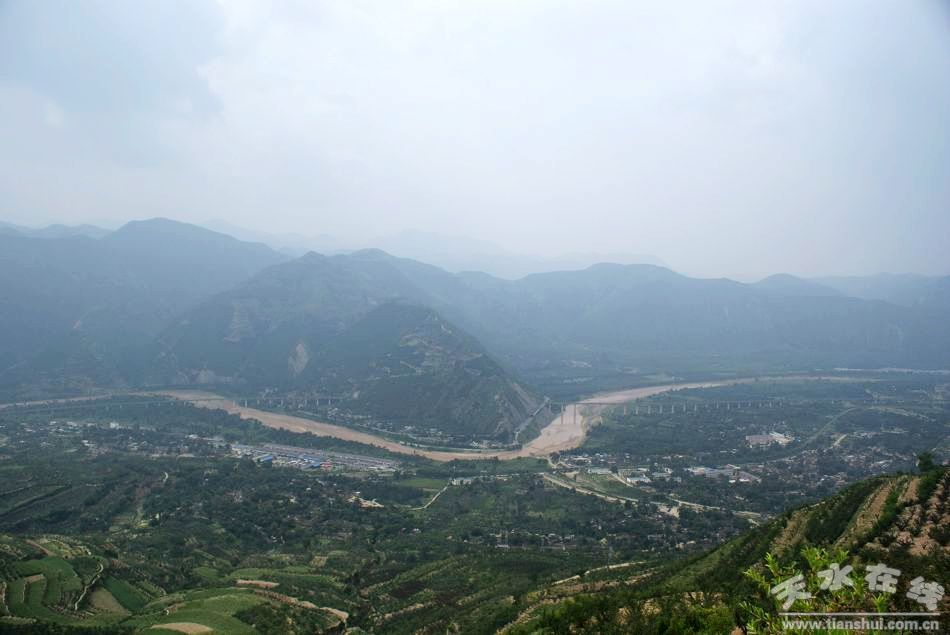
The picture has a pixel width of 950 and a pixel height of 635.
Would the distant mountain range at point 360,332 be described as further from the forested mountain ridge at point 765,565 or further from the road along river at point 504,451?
the forested mountain ridge at point 765,565

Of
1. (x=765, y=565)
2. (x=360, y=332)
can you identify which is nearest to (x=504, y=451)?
(x=360, y=332)

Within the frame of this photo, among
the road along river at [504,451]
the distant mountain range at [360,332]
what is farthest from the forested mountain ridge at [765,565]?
the distant mountain range at [360,332]

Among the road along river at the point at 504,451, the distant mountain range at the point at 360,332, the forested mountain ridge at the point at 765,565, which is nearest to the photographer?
the forested mountain ridge at the point at 765,565

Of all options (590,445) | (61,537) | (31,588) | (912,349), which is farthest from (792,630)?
(912,349)

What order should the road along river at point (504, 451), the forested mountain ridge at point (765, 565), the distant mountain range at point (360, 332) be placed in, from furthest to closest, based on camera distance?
1. the distant mountain range at point (360, 332)
2. the road along river at point (504, 451)
3. the forested mountain ridge at point (765, 565)

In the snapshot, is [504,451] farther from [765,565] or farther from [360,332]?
[765,565]

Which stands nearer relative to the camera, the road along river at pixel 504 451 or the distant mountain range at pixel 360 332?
the road along river at pixel 504 451

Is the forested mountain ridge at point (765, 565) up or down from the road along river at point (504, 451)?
up
